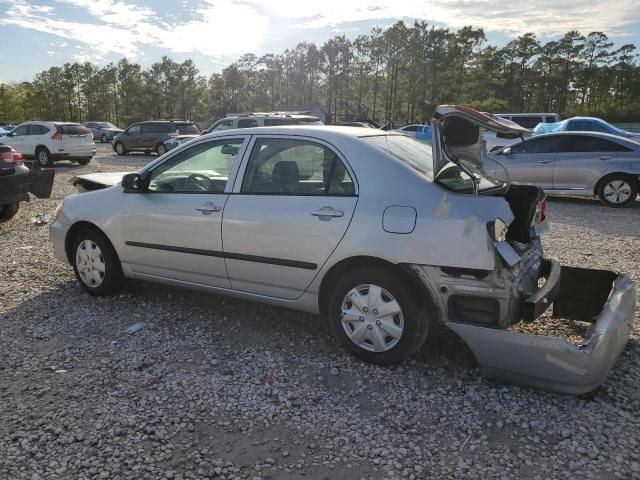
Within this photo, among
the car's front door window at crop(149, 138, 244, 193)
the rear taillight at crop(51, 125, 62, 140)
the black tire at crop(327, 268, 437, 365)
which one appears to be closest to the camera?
the black tire at crop(327, 268, 437, 365)

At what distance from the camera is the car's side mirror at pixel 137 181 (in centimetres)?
446

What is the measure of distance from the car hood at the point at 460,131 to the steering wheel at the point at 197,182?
187 cm

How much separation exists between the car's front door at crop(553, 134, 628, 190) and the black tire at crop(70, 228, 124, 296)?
924 cm

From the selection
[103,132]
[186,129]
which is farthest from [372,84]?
[186,129]

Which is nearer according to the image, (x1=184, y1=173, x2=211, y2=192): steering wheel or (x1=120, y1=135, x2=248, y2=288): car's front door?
(x1=120, y1=135, x2=248, y2=288): car's front door

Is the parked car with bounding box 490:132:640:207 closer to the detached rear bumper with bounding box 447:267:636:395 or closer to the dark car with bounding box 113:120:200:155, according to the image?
the detached rear bumper with bounding box 447:267:636:395

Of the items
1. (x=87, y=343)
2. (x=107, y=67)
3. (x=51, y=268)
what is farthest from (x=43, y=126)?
(x=107, y=67)

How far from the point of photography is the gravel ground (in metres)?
2.58

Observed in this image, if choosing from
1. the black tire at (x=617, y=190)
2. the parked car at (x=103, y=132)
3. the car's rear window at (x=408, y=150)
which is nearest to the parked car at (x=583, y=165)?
the black tire at (x=617, y=190)

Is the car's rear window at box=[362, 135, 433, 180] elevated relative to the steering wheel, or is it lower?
elevated

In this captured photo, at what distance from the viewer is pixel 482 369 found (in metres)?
3.25

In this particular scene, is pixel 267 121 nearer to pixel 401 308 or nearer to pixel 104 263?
pixel 104 263

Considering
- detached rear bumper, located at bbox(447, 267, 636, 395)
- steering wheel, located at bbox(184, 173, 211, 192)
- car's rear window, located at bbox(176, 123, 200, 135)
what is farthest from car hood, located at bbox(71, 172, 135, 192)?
car's rear window, located at bbox(176, 123, 200, 135)

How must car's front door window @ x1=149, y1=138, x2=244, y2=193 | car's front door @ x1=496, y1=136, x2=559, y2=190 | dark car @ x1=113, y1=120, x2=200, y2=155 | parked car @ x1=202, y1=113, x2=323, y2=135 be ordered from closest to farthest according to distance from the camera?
car's front door window @ x1=149, y1=138, x2=244, y2=193
car's front door @ x1=496, y1=136, x2=559, y2=190
parked car @ x1=202, y1=113, x2=323, y2=135
dark car @ x1=113, y1=120, x2=200, y2=155
